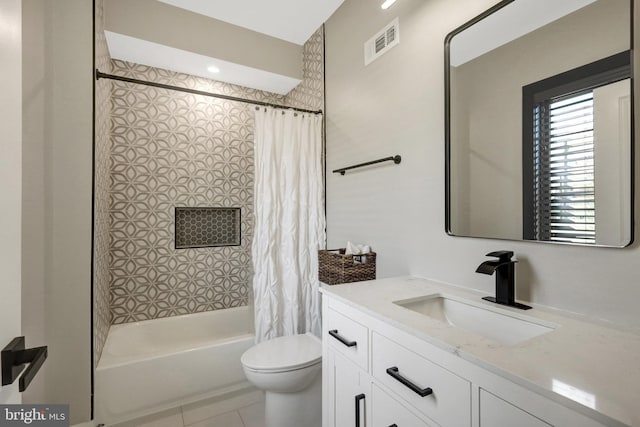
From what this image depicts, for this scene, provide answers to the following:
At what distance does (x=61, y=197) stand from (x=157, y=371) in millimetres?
1248

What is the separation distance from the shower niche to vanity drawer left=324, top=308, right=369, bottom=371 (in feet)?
6.43

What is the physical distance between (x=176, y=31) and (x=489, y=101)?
91.2 inches

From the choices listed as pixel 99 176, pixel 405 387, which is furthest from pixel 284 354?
pixel 99 176

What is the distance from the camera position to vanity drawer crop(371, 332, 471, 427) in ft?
2.38

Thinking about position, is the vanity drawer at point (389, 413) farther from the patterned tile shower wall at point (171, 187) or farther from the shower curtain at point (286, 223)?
the patterned tile shower wall at point (171, 187)

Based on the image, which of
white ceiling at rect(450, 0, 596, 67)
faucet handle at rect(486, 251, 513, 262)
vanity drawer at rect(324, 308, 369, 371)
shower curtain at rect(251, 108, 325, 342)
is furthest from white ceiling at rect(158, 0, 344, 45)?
vanity drawer at rect(324, 308, 369, 371)

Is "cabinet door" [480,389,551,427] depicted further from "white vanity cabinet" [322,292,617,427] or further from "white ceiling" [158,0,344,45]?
"white ceiling" [158,0,344,45]

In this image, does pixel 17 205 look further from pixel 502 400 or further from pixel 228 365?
pixel 228 365

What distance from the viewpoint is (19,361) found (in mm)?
628

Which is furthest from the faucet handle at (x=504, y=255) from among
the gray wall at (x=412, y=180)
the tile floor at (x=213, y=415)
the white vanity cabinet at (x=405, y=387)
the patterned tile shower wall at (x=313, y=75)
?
the patterned tile shower wall at (x=313, y=75)

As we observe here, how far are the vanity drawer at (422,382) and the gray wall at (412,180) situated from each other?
1.87 feet

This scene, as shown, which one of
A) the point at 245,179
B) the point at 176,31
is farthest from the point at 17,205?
the point at 245,179

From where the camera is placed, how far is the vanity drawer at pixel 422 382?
724 millimetres

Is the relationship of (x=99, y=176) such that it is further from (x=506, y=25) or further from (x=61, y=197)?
(x=506, y=25)
